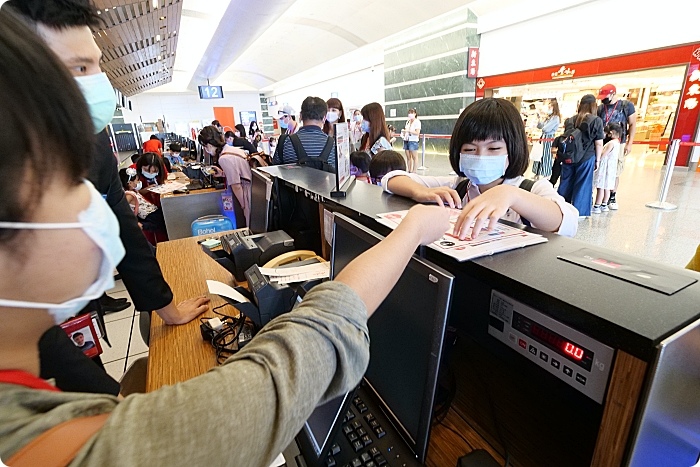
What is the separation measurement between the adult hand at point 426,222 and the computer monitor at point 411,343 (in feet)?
0.21

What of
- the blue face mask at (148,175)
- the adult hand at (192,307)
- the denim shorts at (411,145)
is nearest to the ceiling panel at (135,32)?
the blue face mask at (148,175)

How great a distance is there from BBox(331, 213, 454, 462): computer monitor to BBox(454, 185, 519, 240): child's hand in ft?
0.61

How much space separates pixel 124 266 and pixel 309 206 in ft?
2.84

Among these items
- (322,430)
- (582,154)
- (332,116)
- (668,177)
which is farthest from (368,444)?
(668,177)

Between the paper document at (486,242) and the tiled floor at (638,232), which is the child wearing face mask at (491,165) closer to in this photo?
the paper document at (486,242)

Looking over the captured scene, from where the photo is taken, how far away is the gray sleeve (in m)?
0.32

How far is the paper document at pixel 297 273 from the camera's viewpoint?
111cm

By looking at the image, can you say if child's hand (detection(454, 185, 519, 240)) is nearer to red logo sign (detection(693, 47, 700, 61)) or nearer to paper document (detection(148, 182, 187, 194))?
paper document (detection(148, 182, 187, 194))

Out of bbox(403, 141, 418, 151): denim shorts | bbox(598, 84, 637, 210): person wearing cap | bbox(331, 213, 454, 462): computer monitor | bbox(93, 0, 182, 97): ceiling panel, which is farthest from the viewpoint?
bbox(403, 141, 418, 151): denim shorts

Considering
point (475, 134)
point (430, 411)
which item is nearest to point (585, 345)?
point (430, 411)

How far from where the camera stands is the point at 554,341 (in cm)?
57

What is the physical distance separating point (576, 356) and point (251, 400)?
474 millimetres

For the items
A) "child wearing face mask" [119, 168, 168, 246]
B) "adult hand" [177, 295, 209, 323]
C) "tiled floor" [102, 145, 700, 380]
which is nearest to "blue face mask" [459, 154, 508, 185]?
"adult hand" [177, 295, 209, 323]

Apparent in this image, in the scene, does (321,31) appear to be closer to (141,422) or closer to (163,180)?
(163,180)
